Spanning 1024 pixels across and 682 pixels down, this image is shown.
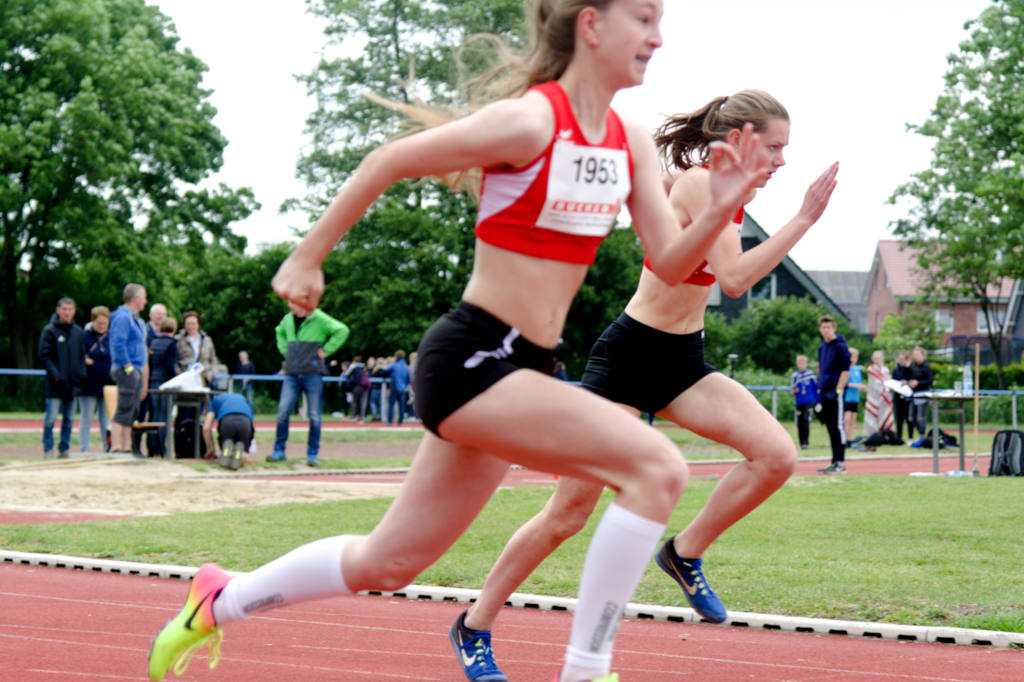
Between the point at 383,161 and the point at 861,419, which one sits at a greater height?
the point at 383,161

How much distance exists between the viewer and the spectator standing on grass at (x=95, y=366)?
656 inches

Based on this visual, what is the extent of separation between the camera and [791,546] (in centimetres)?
884

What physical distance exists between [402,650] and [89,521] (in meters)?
6.03

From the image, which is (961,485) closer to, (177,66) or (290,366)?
(290,366)

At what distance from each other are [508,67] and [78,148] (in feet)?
125

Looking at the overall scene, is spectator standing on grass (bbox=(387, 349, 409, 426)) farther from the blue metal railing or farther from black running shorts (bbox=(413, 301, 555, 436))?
black running shorts (bbox=(413, 301, 555, 436))

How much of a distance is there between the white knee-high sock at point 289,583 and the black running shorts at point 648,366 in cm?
154

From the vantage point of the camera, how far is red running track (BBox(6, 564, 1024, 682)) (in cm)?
507

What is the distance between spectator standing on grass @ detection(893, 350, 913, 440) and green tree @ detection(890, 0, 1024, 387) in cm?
1890

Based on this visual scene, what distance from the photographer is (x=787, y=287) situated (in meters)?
65.6

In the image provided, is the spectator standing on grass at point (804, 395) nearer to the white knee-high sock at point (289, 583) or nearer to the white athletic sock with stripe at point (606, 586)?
the white knee-high sock at point (289, 583)

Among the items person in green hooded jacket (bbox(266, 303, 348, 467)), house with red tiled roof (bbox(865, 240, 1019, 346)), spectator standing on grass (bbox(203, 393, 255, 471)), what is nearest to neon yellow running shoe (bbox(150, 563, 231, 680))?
person in green hooded jacket (bbox(266, 303, 348, 467))

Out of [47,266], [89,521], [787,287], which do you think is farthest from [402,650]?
[787,287]

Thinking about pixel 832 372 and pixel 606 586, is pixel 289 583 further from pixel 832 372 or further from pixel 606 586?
pixel 832 372
